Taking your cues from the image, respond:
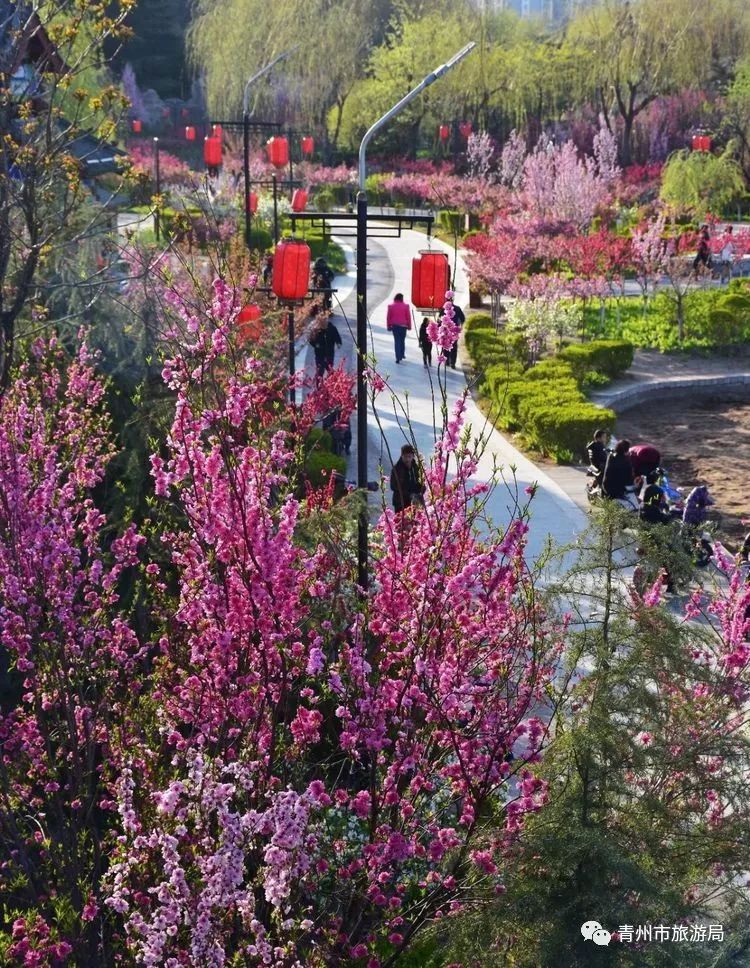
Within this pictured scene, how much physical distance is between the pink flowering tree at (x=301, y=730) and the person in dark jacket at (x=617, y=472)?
6.34 metres

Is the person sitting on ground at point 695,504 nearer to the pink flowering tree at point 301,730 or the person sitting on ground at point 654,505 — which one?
the person sitting on ground at point 654,505

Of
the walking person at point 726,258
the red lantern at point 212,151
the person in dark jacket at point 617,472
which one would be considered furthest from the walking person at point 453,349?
the walking person at point 726,258

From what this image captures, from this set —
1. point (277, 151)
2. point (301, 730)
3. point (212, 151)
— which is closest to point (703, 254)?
point (277, 151)

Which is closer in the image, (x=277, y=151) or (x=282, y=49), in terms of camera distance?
(x=277, y=151)

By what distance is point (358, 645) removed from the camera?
489cm

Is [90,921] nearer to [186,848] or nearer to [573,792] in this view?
[186,848]

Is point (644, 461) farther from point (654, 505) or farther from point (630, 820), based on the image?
point (630, 820)

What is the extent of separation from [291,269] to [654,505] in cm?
377

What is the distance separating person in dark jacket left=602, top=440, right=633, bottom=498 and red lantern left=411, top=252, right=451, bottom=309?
289cm

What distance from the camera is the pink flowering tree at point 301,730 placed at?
430 centimetres

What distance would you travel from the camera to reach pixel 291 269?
10.8m

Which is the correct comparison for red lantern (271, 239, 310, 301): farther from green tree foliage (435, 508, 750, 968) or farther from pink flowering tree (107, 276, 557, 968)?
green tree foliage (435, 508, 750, 968)

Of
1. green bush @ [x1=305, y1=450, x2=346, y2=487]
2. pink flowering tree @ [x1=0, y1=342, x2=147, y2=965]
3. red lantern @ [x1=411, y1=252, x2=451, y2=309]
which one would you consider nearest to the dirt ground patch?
green bush @ [x1=305, y1=450, x2=346, y2=487]

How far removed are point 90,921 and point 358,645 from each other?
4.70 ft
